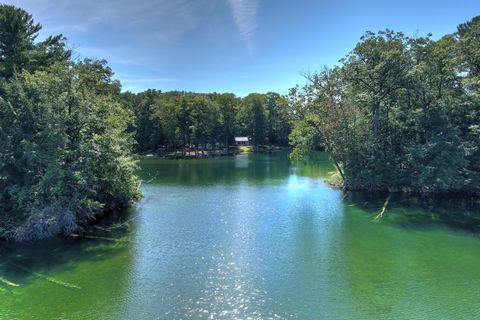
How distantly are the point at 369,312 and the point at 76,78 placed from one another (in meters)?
23.3

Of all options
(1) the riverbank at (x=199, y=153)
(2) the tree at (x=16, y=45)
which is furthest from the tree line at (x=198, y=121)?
(2) the tree at (x=16, y=45)

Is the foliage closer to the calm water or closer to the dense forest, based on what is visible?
the dense forest

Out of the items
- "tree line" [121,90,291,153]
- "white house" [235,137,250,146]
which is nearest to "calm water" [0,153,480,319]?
"tree line" [121,90,291,153]

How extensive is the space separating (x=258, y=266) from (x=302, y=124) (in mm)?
24730

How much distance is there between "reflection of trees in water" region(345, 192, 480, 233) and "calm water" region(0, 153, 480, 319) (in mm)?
153

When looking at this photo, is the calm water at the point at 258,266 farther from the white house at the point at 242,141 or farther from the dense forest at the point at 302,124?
the white house at the point at 242,141

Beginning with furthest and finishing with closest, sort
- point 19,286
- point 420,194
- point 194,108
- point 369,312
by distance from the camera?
1. point 194,108
2. point 420,194
3. point 19,286
4. point 369,312

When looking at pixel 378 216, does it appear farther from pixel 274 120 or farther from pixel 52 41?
pixel 274 120

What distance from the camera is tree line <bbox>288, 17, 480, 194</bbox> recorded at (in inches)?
1145

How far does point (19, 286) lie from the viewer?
47.0ft

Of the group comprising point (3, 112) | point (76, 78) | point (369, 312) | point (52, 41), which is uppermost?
point (52, 41)

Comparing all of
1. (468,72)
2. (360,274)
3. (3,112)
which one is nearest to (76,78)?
(3,112)

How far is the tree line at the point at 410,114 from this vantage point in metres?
29.1

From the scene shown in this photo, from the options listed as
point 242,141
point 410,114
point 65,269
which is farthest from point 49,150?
point 242,141
